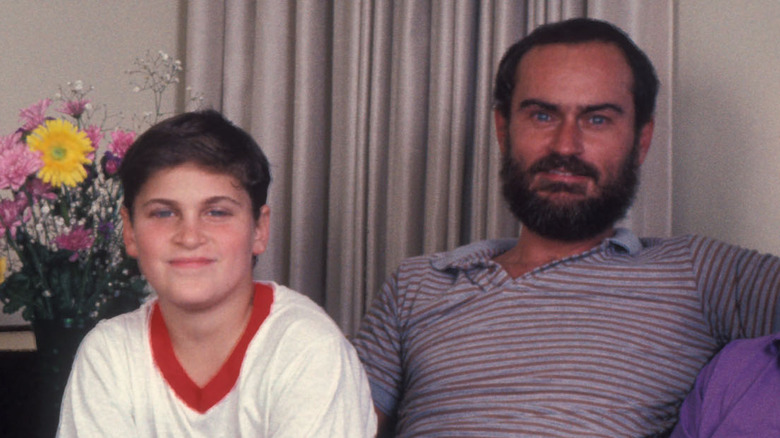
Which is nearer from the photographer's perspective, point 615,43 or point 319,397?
point 319,397

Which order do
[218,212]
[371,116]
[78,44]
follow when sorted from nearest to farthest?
[218,212] < [371,116] < [78,44]

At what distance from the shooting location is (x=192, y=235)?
118 cm

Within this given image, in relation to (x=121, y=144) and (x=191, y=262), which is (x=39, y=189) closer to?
(x=121, y=144)

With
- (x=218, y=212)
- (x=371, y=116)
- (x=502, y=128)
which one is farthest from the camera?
(x=371, y=116)

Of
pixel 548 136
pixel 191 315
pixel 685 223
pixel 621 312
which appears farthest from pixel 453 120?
pixel 191 315

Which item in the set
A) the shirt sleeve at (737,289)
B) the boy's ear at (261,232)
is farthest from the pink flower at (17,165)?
the shirt sleeve at (737,289)

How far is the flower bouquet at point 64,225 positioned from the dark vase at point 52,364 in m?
0.01

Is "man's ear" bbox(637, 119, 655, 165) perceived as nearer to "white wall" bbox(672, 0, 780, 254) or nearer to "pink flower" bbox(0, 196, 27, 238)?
"white wall" bbox(672, 0, 780, 254)

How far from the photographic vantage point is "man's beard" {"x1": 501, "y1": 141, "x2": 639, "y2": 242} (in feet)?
4.58

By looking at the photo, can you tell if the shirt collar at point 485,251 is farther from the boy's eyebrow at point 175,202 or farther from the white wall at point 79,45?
the white wall at point 79,45

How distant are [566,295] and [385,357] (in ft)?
1.08

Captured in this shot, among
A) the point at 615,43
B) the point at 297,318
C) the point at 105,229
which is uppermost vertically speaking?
the point at 615,43

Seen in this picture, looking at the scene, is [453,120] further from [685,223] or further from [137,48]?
[137,48]

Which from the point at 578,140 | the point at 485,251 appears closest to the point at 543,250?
the point at 485,251
